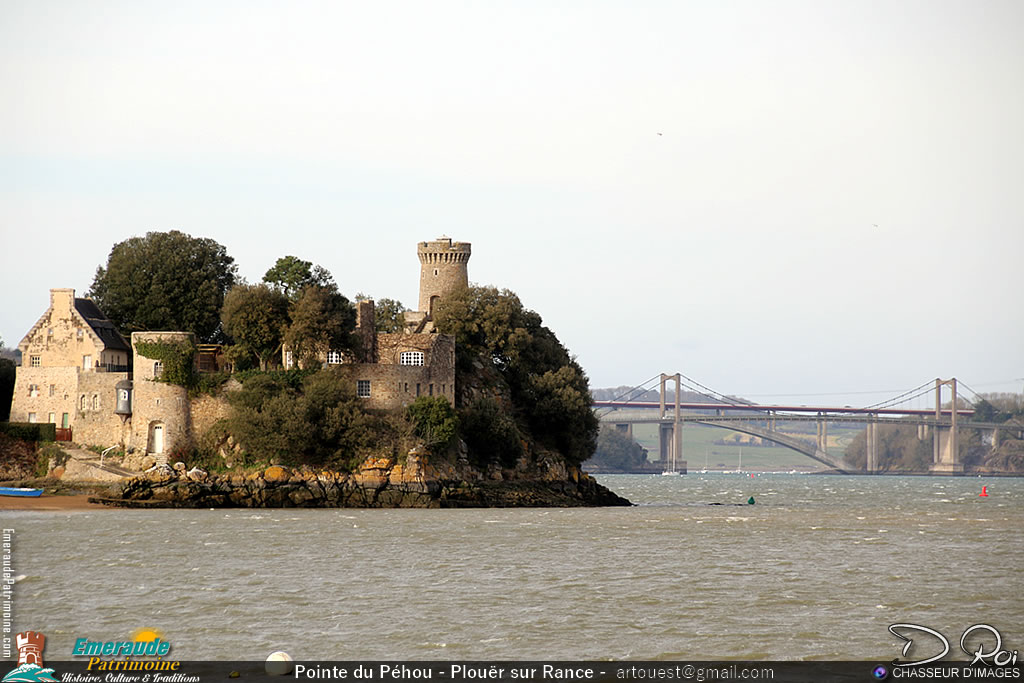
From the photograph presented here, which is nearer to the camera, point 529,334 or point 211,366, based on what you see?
point 211,366

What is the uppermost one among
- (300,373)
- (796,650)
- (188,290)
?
(188,290)

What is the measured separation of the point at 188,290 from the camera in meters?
66.3

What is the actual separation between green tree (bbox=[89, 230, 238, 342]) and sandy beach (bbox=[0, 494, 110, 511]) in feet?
40.1

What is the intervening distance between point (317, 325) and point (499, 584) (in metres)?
28.8

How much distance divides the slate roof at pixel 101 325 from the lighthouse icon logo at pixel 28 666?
141ft

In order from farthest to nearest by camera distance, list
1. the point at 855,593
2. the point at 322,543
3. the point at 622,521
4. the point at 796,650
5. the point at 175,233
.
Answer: the point at 175,233
the point at 622,521
the point at 322,543
the point at 855,593
the point at 796,650

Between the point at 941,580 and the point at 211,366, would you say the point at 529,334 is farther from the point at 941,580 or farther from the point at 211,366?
the point at 941,580

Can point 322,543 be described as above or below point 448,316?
below

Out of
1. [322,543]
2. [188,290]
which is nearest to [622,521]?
[322,543]

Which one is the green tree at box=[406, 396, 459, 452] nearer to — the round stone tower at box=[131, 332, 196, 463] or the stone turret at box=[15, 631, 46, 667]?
the round stone tower at box=[131, 332, 196, 463]

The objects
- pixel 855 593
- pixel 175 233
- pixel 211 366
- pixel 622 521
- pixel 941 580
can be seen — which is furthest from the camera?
pixel 175 233

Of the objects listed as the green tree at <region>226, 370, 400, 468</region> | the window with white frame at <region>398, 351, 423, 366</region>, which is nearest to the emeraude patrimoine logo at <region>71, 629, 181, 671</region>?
the green tree at <region>226, 370, 400, 468</region>

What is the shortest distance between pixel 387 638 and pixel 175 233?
46.8 metres

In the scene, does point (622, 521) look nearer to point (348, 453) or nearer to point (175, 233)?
point (348, 453)
